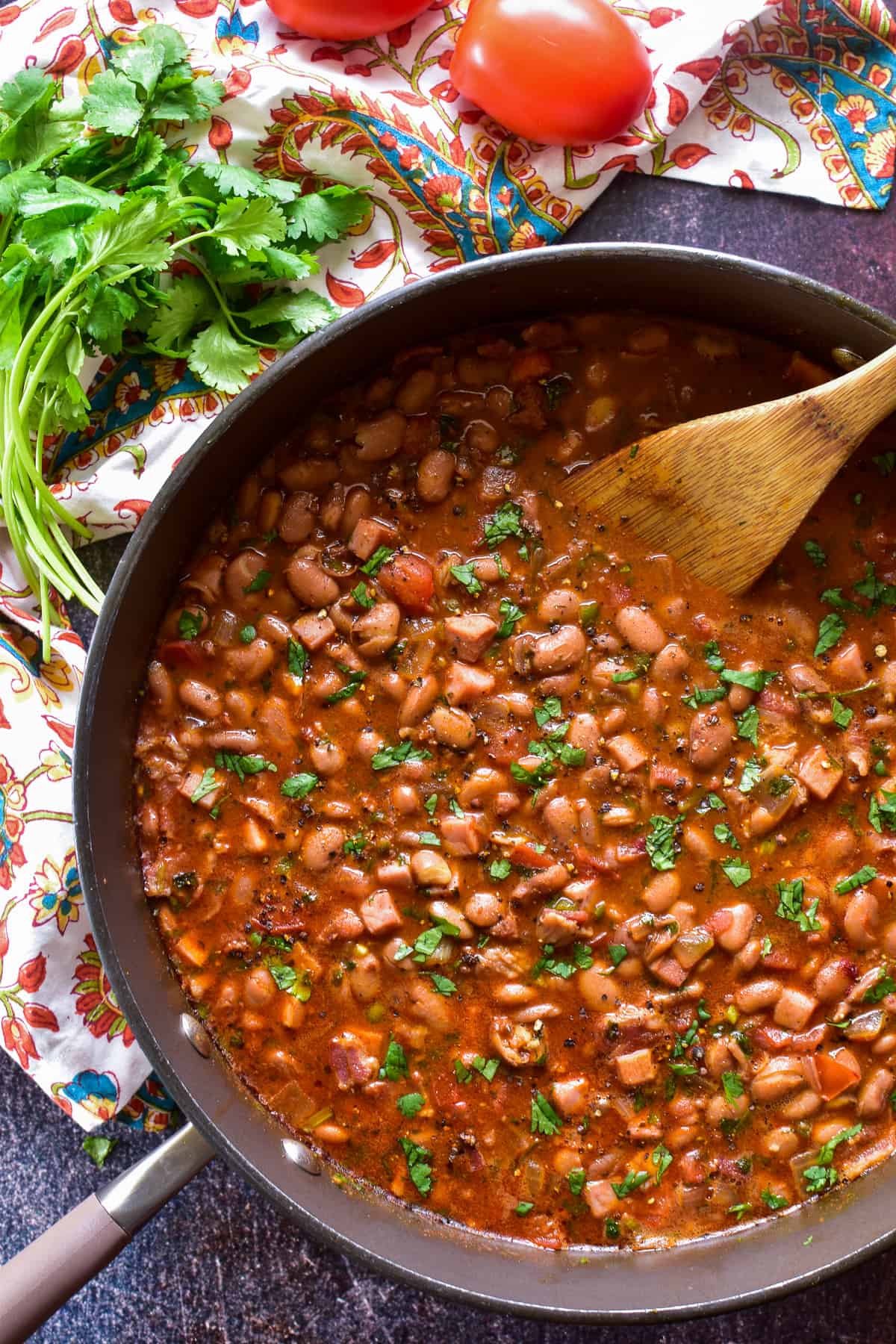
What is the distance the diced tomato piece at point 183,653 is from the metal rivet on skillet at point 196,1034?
0.97 metres

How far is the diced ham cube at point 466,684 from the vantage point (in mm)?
3082

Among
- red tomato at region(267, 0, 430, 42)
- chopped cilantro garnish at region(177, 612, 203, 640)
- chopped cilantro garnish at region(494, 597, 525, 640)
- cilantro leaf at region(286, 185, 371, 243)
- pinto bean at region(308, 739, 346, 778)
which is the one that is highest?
red tomato at region(267, 0, 430, 42)

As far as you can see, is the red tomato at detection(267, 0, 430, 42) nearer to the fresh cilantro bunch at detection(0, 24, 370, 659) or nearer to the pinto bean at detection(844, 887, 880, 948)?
the fresh cilantro bunch at detection(0, 24, 370, 659)

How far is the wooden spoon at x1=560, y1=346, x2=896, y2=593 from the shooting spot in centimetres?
292

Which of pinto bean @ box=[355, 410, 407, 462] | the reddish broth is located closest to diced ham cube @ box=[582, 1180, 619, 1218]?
the reddish broth

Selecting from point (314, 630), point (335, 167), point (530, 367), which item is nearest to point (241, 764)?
point (314, 630)

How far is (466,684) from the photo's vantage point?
3.08 m

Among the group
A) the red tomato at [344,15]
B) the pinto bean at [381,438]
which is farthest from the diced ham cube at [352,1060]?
the red tomato at [344,15]

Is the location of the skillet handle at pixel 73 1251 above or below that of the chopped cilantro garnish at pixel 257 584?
below

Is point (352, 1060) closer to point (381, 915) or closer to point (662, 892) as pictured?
point (381, 915)

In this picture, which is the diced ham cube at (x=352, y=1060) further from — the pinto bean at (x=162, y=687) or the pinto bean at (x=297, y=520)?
the pinto bean at (x=297, y=520)

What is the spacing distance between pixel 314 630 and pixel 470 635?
429mm

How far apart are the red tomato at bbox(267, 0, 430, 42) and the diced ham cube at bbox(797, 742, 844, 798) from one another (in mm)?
2415

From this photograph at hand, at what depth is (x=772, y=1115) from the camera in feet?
10.2
